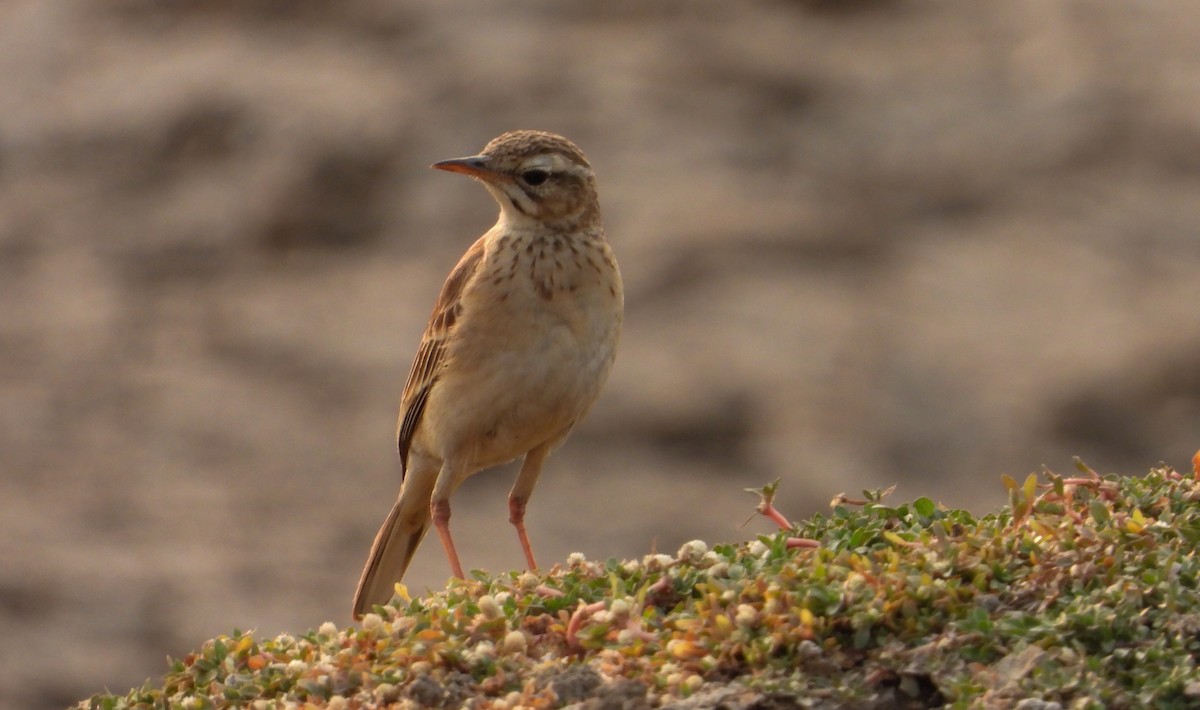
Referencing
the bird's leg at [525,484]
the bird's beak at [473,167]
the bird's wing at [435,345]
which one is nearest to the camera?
the bird's beak at [473,167]

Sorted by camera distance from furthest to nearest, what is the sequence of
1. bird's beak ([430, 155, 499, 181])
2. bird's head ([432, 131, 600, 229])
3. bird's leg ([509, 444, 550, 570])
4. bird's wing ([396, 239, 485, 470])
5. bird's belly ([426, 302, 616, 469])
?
bird's leg ([509, 444, 550, 570]), bird's wing ([396, 239, 485, 470]), bird's head ([432, 131, 600, 229]), bird's beak ([430, 155, 499, 181]), bird's belly ([426, 302, 616, 469])

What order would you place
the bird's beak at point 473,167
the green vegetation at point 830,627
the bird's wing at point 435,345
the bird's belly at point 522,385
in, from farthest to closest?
the bird's wing at point 435,345
the bird's beak at point 473,167
the bird's belly at point 522,385
the green vegetation at point 830,627

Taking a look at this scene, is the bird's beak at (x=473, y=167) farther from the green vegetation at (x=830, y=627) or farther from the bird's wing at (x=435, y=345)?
the green vegetation at (x=830, y=627)

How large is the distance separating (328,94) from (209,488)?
14.7ft

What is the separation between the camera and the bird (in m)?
7.09

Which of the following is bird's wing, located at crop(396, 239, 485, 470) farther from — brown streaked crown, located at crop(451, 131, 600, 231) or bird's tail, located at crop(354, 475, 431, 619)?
brown streaked crown, located at crop(451, 131, 600, 231)

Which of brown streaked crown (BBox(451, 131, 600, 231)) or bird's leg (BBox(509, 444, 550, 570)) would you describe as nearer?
brown streaked crown (BBox(451, 131, 600, 231))

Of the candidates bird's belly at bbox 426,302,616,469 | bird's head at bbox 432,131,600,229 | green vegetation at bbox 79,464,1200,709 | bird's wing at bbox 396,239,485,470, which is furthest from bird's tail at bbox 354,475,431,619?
green vegetation at bbox 79,464,1200,709

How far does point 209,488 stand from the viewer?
14.5m

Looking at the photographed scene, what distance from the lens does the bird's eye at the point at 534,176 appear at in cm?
736

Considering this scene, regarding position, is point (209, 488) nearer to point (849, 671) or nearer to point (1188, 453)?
point (1188, 453)

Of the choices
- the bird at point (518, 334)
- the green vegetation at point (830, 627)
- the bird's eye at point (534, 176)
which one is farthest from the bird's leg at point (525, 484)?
the green vegetation at point (830, 627)

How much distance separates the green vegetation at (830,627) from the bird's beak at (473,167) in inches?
91.3

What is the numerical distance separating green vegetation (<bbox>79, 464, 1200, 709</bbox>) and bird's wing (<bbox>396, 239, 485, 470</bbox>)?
2.29 m
